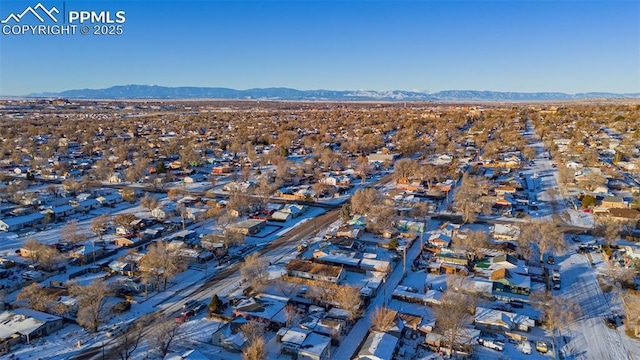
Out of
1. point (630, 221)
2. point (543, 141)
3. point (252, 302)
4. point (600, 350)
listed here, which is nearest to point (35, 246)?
point (252, 302)

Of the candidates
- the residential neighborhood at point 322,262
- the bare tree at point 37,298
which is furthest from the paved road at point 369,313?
the bare tree at point 37,298

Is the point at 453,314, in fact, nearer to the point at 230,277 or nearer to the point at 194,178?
the point at 230,277

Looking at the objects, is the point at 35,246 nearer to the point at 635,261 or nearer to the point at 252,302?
the point at 252,302

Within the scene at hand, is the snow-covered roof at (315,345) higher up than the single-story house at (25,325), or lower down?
lower down

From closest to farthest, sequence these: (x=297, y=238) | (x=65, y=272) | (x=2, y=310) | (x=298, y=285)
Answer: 1. (x=2, y=310)
2. (x=298, y=285)
3. (x=65, y=272)
4. (x=297, y=238)

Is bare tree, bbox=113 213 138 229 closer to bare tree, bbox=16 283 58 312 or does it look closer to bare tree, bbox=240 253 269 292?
bare tree, bbox=16 283 58 312

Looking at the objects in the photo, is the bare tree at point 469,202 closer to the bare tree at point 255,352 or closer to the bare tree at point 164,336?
the bare tree at point 255,352
